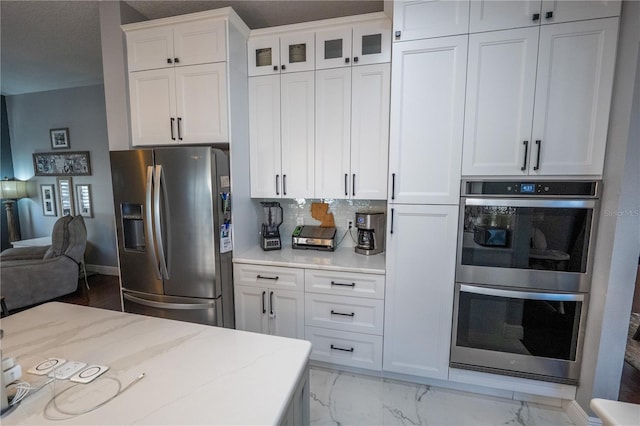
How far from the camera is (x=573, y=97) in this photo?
155 centimetres

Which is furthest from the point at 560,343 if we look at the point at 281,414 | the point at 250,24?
the point at 250,24

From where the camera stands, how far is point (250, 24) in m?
2.47

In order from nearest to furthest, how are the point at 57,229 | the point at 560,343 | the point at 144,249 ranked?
the point at 560,343, the point at 144,249, the point at 57,229

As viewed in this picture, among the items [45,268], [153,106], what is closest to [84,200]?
[45,268]

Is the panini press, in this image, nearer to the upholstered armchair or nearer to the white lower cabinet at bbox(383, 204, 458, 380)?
the white lower cabinet at bbox(383, 204, 458, 380)

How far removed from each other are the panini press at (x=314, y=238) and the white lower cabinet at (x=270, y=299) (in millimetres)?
392

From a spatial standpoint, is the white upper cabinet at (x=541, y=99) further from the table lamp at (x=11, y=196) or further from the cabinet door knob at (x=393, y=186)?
the table lamp at (x=11, y=196)

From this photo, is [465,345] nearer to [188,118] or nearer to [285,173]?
[285,173]

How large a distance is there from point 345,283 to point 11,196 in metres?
5.58

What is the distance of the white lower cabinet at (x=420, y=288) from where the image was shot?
180 centimetres

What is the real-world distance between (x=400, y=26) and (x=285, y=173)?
1290mm

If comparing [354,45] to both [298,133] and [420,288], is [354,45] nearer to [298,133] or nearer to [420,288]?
[298,133]

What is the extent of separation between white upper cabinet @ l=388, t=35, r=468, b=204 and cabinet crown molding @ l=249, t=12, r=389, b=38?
0.44 meters

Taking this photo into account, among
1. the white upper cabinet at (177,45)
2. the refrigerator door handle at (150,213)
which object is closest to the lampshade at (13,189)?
the white upper cabinet at (177,45)
